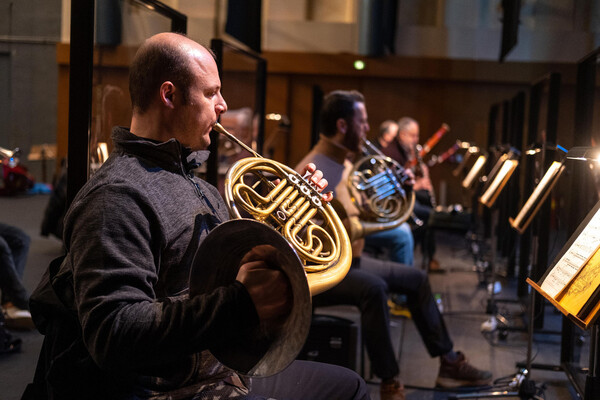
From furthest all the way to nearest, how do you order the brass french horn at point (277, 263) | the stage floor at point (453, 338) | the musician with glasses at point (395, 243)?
the musician with glasses at point (395, 243), the stage floor at point (453, 338), the brass french horn at point (277, 263)

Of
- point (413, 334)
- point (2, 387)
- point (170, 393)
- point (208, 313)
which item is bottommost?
point (413, 334)

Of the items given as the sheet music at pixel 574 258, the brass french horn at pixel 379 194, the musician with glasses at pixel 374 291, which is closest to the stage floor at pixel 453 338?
the musician with glasses at pixel 374 291

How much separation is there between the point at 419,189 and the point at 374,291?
3654mm

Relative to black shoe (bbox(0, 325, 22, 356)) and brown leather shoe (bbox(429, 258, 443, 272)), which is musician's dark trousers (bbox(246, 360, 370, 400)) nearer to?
black shoe (bbox(0, 325, 22, 356))

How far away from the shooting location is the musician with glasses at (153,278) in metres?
1.30

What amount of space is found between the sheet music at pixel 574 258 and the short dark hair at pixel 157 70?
42.7 inches

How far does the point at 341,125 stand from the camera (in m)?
3.71

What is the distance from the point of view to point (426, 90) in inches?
428

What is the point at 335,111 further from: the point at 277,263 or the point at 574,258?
the point at 277,263

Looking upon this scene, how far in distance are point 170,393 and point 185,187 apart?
472mm

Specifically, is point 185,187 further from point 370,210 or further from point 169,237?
point 370,210

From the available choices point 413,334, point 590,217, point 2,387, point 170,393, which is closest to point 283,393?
point 170,393

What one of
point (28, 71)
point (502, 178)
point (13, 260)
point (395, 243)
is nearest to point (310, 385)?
point (28, 71)

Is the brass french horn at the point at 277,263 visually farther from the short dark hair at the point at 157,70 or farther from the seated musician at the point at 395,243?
the seated musician at the point at 395,243
